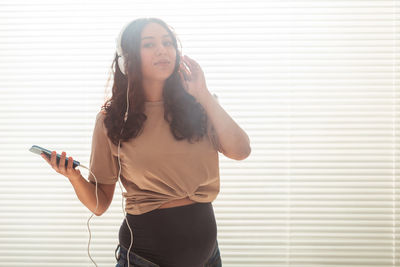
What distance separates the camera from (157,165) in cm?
113

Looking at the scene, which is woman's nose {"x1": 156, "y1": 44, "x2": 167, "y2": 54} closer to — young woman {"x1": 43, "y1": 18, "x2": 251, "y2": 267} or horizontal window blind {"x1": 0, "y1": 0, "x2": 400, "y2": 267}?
young woman {"x1": 43, "y1": 18, "x2": 251, "y2": 267}

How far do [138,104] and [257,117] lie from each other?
0.78m

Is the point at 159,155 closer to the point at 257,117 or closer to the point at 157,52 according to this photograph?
the point at 157,52

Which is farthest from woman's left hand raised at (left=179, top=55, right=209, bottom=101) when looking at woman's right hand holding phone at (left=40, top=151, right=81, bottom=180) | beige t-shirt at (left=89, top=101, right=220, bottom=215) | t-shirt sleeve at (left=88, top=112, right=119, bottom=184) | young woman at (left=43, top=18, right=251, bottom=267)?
woman's right hand holding phone at (left=40, top=151, right=81, bottom=180)

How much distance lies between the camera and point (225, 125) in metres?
1.15

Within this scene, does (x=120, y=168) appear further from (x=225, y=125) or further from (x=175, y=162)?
(x=225, y=125)

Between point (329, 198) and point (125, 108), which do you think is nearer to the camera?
point (125, 108)

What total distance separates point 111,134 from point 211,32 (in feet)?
2.92

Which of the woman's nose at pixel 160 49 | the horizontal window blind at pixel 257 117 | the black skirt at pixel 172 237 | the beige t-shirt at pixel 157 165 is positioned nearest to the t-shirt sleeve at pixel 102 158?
the beige t-shirt at pixel 157 165

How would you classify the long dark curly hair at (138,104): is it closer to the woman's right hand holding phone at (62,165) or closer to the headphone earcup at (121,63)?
the headphone earcup at (121,63)

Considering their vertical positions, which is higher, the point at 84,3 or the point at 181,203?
the point at 84,3

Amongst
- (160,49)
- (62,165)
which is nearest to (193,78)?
(160,49)

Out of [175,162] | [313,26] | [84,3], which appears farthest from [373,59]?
[84,3]

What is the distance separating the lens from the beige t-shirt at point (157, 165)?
1.14 meters
